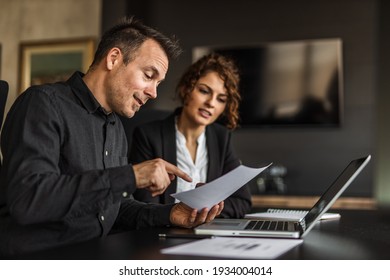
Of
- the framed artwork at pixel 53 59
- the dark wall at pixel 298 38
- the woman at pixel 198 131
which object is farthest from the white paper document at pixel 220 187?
the framed artwork at pixel 53 59

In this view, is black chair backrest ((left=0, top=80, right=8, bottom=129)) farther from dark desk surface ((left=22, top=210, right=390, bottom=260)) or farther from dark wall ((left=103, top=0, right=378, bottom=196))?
dark wall ((left=103, top=0, right=378, bottom=196))

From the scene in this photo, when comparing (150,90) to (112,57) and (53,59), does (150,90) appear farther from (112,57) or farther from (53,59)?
(53,59)

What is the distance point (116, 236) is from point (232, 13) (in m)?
3.62

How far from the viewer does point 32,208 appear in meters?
1.02

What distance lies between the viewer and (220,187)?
1122mm

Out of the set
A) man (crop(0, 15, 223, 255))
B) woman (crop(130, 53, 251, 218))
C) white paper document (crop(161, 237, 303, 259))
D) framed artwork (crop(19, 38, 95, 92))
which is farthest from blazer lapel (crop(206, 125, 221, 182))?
framed artwork (crop(19, 38, 95, 92))

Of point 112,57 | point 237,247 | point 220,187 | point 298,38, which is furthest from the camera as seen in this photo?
point 298,38

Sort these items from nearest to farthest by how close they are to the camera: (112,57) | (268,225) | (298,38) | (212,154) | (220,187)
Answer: (220,187) → (268,225) → (112,57) → (212,154) → (298,38)

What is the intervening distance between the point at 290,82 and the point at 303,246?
3.47m

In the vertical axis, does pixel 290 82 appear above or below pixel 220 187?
above

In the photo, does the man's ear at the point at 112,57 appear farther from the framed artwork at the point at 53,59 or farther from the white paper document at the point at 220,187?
the framed artwork at the point at 53,59

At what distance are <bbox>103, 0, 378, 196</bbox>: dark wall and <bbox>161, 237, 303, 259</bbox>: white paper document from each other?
3.05 m

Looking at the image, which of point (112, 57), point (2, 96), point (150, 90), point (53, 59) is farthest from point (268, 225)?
point (53, 59)
